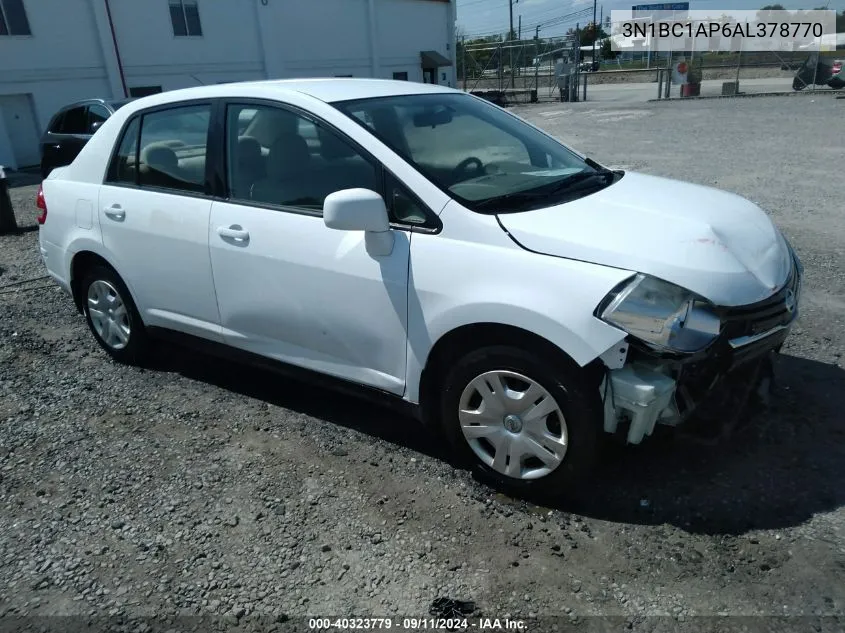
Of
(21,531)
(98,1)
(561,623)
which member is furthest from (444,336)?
(98,1)

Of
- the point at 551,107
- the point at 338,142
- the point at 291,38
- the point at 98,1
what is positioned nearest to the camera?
the point at 338,142

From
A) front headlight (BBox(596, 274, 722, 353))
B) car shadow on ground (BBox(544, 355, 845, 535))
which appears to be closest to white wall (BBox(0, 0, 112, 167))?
car shadow on ground (BBox(544, 355, 845, 535))

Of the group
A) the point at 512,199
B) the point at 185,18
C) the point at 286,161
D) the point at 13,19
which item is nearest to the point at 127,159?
the point at 286,161

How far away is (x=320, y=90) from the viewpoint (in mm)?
3535

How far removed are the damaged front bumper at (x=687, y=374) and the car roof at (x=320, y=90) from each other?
6.39 ft

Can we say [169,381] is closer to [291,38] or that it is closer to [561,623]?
[561,623]

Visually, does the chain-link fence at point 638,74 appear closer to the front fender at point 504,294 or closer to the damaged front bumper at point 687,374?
the damaged front bumper at point 687,374

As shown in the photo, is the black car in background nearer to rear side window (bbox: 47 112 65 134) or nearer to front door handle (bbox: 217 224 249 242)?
rear side window (bbox: 47 112 65 134)

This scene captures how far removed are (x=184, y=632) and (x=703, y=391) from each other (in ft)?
7.08

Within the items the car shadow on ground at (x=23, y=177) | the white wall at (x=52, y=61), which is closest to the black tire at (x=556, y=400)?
the car shadow on ground at (x=23, y=177)

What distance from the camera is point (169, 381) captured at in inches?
175

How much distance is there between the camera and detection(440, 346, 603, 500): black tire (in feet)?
8.75

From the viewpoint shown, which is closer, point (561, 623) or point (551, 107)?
point (561, 623)

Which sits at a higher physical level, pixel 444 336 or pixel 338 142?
Result: pixel 338 142
